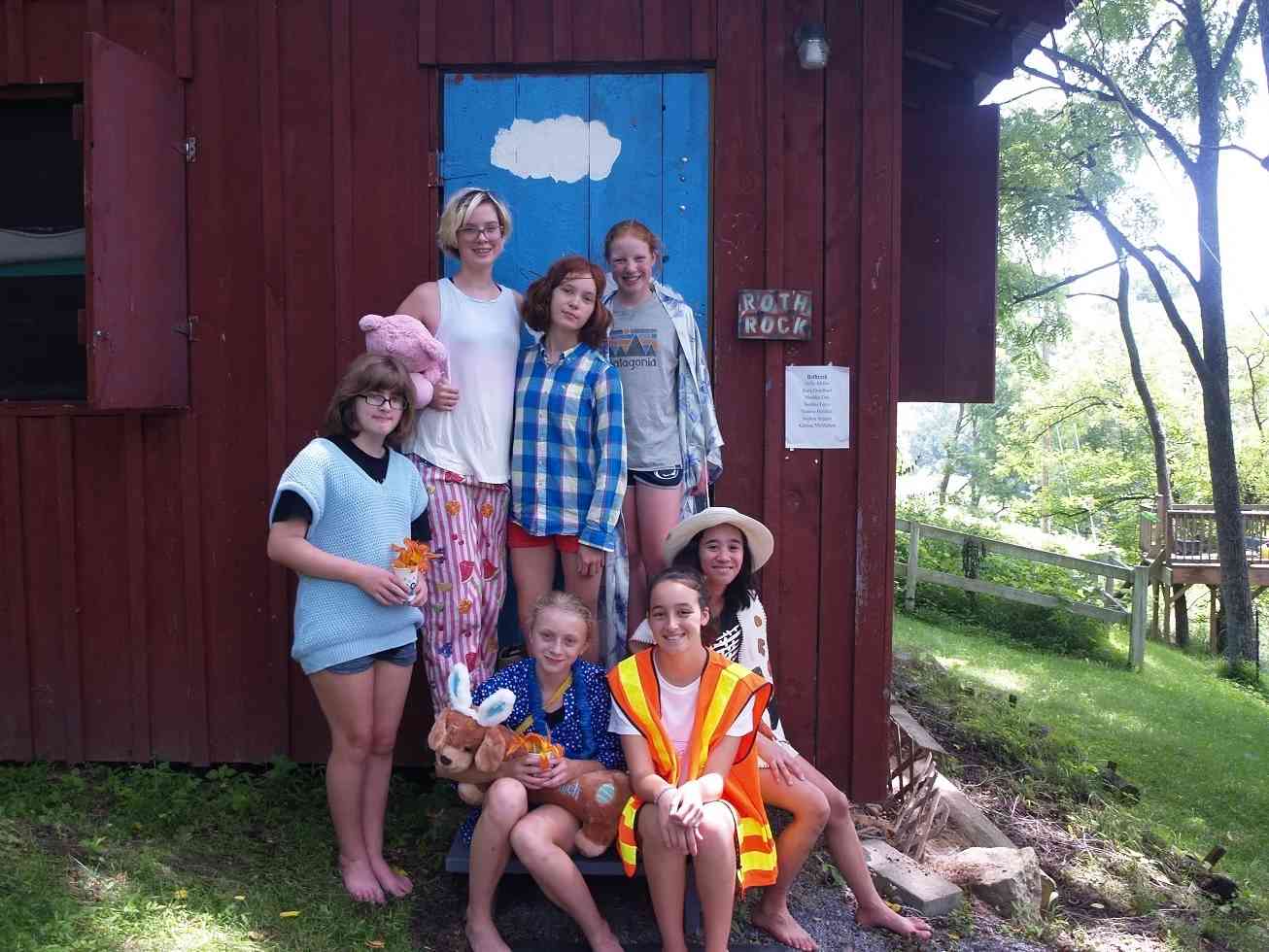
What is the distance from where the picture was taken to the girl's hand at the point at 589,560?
131 inches

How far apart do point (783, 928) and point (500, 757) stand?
1.08m

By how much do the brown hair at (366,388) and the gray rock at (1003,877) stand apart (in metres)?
2.74

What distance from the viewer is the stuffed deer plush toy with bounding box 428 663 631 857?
2924 millimetres

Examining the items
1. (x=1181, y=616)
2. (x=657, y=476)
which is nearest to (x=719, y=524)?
(x=657, y=476)

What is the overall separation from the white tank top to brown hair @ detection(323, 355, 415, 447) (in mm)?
187

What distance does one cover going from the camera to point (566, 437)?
3406 mm

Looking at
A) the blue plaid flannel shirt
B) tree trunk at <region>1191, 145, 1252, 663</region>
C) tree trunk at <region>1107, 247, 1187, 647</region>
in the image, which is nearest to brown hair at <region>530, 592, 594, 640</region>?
the blue plaid flannel shirt

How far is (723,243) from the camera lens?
3967 mm

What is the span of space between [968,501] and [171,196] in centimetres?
3731

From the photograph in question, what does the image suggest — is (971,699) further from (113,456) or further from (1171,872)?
(113,456)

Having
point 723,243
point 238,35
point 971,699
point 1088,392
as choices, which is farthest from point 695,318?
point 1088,392

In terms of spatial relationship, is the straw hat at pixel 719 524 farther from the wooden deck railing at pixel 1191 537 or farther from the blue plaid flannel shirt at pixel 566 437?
the wooden deck railing at pixel 1191 537

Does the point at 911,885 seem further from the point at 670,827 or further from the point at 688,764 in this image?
the point at 670,827

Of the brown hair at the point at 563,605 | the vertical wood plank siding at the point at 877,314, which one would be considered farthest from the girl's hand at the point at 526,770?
the vertical wood plank siding at the point at 877,314
